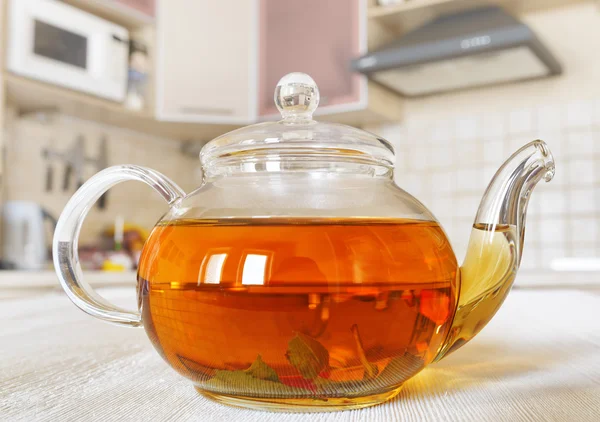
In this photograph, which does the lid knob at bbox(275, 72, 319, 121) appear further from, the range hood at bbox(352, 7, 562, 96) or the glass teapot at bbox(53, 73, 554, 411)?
the range hood at bbox(352, 7, 562, 96)

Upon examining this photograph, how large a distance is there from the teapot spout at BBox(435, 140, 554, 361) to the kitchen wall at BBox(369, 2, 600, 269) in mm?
2110

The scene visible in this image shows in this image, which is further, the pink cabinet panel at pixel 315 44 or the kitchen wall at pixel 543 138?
the pink cabinet panel at pixel 315 44

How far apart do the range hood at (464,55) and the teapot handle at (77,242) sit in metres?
1.80

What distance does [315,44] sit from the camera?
8.30 ft

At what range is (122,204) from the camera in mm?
2740

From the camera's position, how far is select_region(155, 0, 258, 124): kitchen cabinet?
2.56m

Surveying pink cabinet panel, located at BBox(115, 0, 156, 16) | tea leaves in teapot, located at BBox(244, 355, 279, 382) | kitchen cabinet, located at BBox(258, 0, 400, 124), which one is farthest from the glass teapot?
pink cabinet panel, located at BBox(115, 0, 156, 16)

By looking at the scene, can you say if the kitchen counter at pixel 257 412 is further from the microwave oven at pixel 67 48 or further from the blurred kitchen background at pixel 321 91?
the microwave oven at pixel 67 48

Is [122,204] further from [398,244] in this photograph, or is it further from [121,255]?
[398,244]

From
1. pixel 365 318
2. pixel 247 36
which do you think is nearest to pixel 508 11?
pixel 247 36

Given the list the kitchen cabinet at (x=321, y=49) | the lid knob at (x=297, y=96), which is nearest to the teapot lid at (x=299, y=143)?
the lid knob at (x=297, y=96)

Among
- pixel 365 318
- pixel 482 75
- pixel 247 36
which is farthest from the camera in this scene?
pixel 247 36

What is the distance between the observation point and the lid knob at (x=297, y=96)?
1.32 ft

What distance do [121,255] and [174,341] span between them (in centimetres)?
218
